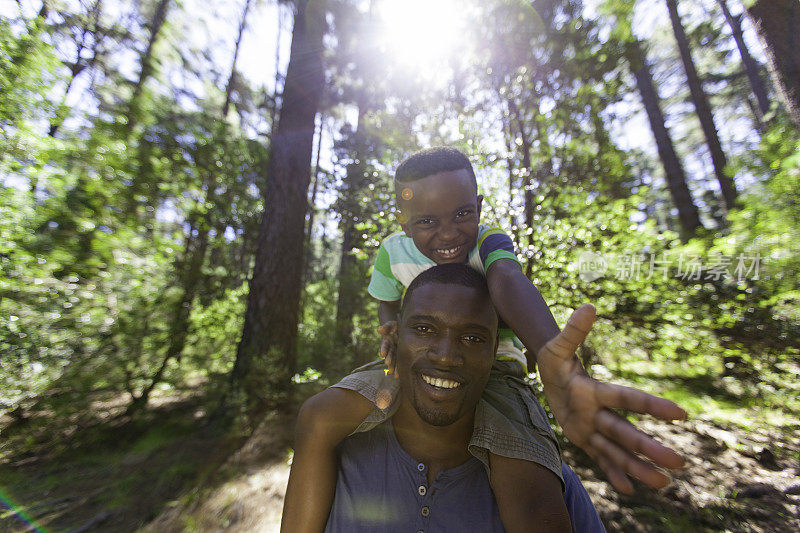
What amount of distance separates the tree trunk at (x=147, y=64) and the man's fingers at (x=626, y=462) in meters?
7.23

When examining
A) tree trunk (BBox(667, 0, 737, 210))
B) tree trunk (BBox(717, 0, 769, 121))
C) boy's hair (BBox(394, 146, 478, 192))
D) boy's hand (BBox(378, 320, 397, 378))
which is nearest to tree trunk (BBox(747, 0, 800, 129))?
boy's hair (BBox(394, 146, 478, 192))

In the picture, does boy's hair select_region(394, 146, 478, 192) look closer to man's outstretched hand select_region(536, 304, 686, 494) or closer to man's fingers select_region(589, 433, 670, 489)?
man's outstretched hand select_region(536, 304, 686, 494)

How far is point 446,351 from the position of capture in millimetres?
1733

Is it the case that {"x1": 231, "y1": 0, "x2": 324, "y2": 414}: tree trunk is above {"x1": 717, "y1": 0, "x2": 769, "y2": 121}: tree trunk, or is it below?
below

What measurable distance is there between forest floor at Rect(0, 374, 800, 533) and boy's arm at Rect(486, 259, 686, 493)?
9.33 feet

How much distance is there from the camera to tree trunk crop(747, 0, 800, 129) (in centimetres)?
507

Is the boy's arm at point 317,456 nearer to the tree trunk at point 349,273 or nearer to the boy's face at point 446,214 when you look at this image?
the boy's face at point 446,214

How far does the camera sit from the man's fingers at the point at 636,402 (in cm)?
94

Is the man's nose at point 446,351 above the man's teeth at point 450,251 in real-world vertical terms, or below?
below

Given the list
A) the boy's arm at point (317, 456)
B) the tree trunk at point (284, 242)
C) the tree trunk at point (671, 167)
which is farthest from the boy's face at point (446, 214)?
the tree trunk at point (671, 167)

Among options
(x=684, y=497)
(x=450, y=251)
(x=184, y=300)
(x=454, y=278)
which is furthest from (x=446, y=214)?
(x=184, y=300)

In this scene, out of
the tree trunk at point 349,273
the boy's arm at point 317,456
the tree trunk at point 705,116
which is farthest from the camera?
the tree trunk at point 705,116

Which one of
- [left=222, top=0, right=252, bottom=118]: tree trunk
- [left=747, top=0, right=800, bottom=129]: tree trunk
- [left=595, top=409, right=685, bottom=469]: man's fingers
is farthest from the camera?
[left=222, top=0, right=252, bottom=118]: tree trunk

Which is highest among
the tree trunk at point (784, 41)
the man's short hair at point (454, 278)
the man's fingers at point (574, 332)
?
the tree trunk at point (784, 41)
